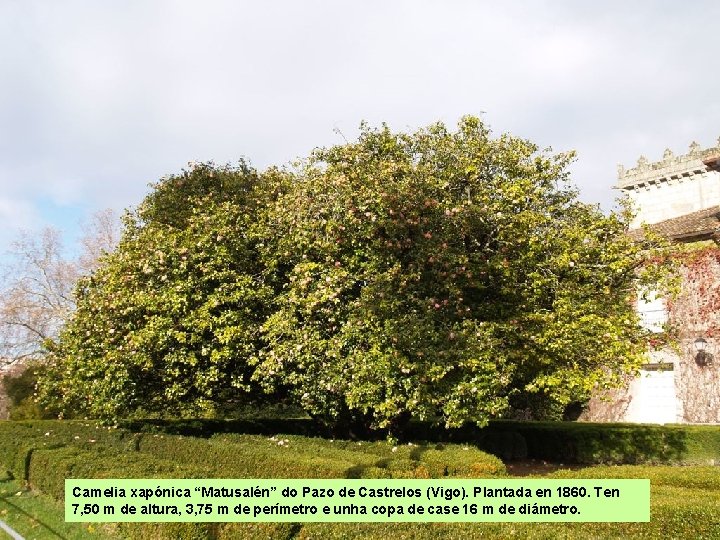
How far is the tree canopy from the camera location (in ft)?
41.7

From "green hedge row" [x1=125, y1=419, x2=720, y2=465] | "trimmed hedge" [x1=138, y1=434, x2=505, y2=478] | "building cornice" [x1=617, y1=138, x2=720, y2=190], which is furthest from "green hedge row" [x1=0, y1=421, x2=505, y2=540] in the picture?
"building cornice" [x1=617, y1=138, x2=720, y2=190]

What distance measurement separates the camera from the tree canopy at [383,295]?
12703 millimetres

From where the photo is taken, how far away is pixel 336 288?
13141 mm

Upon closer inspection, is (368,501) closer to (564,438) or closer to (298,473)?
(298,473)

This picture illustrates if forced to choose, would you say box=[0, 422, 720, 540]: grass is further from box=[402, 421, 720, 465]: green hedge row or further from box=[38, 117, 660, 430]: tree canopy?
box=[402, 421, 720, 465]: green hedge row

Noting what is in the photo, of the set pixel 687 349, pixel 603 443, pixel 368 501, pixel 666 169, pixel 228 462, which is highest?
pixel 666 169

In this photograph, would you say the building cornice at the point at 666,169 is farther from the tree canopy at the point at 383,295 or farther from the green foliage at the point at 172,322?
the green foliage at the point at 172,322

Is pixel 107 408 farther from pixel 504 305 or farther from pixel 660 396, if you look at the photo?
pixel 660 396

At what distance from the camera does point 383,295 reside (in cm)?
1285

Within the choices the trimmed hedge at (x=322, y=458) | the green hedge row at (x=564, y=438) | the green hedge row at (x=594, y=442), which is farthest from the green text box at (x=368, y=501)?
the green hedge row at (x=594, y=442)

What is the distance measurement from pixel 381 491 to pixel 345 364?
484 centimetres

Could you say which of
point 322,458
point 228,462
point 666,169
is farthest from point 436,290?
point 666,169

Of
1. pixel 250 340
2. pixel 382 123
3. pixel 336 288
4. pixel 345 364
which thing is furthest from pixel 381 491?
pixel 382 123

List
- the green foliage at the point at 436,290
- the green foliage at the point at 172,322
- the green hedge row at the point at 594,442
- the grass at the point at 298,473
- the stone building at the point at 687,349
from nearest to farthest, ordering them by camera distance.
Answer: the grass at the point at 298,473 → the green foliage at the point at 436,290 → the green foliage at the point at 172,322 → the green hedge row at the point at 594,442 → the stone building at the point at 687,349
